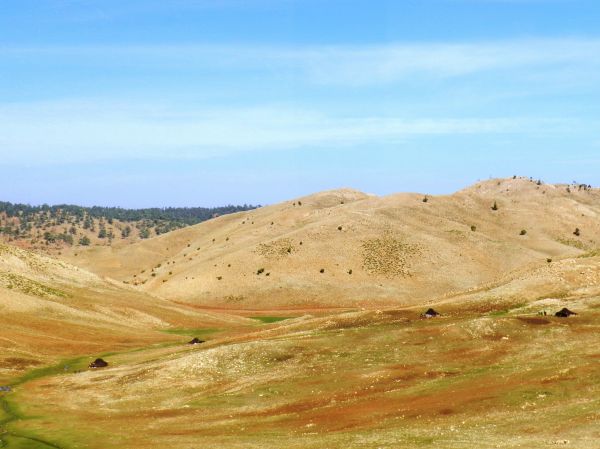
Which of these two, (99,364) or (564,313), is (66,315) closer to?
(99,364)

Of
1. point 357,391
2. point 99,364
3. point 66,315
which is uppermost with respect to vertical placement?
point 66,315

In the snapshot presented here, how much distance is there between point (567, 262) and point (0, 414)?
6621cm

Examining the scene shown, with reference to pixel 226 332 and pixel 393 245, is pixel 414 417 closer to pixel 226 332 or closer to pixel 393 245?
pixel 226 332

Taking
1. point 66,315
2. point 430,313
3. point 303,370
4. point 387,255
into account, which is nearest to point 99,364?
point 303,370

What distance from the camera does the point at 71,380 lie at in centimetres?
6844

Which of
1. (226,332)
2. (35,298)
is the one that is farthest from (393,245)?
(35,298)

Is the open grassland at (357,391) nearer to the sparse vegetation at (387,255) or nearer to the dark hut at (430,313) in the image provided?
the dark hut at (430,313)

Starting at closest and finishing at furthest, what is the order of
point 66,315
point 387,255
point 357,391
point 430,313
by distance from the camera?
point 357,391 < point 430,313 < point 66,315 < point 387,255

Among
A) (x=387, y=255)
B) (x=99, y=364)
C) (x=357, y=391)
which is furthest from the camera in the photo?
(x=387, y=255)

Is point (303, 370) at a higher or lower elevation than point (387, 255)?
lower

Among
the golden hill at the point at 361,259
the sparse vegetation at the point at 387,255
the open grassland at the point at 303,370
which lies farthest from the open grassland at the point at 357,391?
the sparse vegetation at the point at 387,255

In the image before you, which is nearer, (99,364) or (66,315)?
(99,364)

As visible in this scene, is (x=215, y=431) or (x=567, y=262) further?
(x=567, y=262)

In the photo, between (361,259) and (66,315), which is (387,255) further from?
(66,315)
